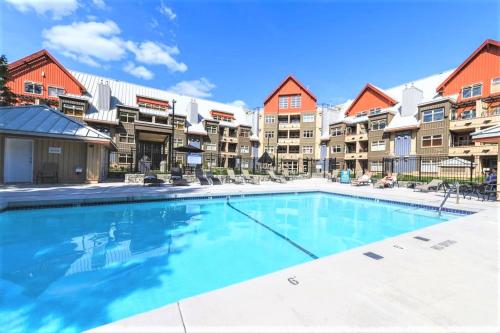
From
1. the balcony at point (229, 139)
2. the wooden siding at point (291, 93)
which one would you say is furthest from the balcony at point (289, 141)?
the balcony at point (229, 139)

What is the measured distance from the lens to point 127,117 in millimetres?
27141

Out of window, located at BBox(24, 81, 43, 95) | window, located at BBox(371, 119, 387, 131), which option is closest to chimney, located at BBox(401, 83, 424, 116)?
window, located at BBox(371, 119, 387, 131)

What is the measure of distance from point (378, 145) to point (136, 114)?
2870cm

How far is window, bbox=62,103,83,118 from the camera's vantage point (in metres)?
23.9

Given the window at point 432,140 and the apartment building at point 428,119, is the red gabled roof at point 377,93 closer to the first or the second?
the apartment building at point 428,119

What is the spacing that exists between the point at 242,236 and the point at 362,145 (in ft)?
94.2

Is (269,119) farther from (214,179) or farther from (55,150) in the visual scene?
(55,150)

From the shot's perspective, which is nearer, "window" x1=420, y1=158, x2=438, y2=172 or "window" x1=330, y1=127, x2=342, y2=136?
"window" x1=420, y1=158, x2=438, y2=172

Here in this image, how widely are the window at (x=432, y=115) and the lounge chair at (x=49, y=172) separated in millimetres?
30895

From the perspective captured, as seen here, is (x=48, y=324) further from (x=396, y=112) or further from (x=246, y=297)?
(x=396, y=112)

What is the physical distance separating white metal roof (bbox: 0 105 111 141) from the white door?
103cm

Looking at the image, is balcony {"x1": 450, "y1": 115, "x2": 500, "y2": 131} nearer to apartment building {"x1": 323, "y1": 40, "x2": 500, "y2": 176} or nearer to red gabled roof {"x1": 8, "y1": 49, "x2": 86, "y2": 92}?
apartment building {"x1": 323, "y1": 40, "x2": 500, "y2": 176}

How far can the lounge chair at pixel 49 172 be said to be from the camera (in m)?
12.7

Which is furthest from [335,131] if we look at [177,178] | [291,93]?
[177,178]
